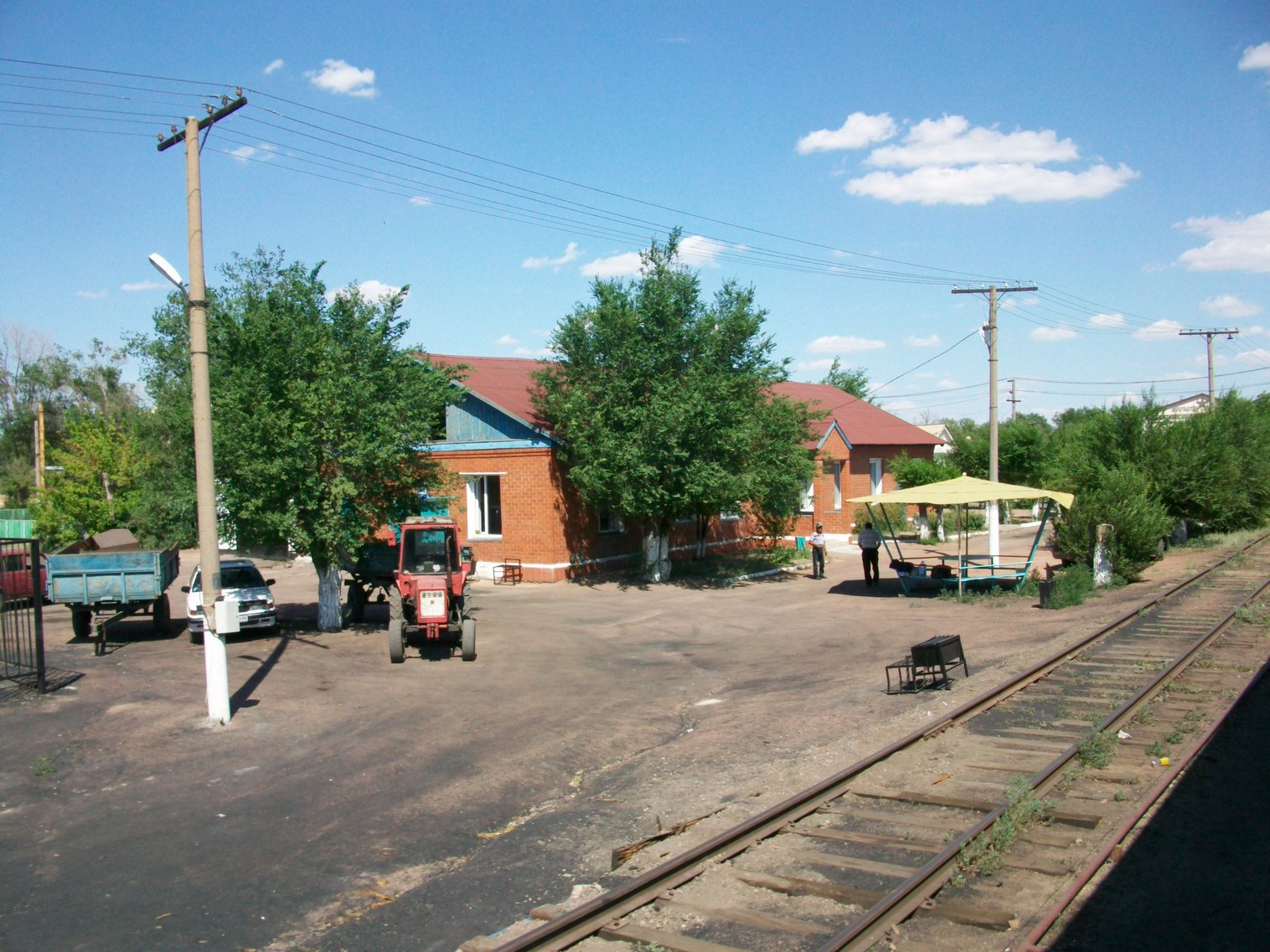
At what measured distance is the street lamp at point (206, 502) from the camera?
1116 centimetres

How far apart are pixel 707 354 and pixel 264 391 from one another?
37.6ft

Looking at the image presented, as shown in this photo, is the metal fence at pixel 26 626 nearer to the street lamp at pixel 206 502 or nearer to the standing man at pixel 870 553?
the street lamp at pixel 206 502

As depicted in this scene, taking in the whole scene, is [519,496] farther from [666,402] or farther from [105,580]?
[105,580]

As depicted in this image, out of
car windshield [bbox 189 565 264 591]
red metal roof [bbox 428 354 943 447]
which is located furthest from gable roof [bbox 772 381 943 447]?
car windshield [bbox 189 565 264 591]

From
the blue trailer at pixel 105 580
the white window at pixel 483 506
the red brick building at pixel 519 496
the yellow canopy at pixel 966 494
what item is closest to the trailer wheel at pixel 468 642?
the blue trailer at pixel 105 580

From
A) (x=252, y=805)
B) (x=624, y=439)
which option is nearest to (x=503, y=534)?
(x=624, y=439)

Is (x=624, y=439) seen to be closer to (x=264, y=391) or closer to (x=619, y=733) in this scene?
(x=264, y=391)

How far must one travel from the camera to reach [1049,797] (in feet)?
26.0

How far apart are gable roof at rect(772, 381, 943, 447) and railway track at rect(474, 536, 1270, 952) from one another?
2612cm

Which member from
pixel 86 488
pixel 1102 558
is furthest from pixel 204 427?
pixel 86 488

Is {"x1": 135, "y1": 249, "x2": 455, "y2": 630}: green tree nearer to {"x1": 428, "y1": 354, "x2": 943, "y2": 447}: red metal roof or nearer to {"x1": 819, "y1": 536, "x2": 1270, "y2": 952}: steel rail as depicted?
{"x1": 428, "y1": 354, "x2": 943, "y2": 447}: red metal roof

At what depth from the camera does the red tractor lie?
49.1 ft

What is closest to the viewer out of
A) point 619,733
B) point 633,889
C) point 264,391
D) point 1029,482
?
point 633,889

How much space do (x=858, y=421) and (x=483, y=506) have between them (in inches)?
824
